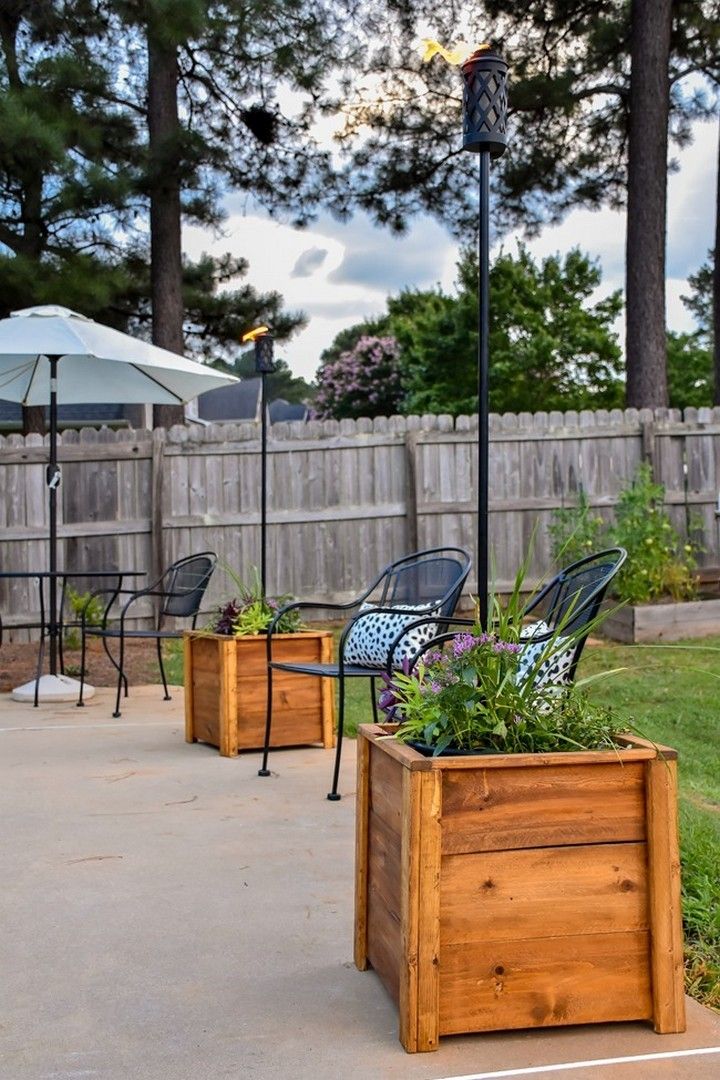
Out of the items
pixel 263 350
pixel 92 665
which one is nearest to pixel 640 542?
pixel 263 350

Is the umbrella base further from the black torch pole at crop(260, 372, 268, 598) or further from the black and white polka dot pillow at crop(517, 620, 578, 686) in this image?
the black and white polka dot pillow at crop(517, 620, 578, 686)

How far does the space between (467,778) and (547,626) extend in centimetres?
107

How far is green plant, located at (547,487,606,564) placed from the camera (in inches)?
327

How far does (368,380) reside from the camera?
87.7 feet

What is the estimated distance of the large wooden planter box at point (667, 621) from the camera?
743cm

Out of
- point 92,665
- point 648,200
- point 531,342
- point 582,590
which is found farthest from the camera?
point 531,342

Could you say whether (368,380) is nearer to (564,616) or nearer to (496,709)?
(564,616)

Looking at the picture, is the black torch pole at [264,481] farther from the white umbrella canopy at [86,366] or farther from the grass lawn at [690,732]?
the grass lawn at [690,732]

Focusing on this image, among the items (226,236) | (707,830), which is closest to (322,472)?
(226,236)

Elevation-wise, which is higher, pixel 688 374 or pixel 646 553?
pixel 688 374

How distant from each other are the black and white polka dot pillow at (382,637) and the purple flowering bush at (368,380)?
2191 cm

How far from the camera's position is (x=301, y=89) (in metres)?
11.2

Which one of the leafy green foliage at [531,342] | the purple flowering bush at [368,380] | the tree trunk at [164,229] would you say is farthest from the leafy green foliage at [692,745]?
the purple flowering bush at [368,380]

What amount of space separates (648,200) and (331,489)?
408cm
